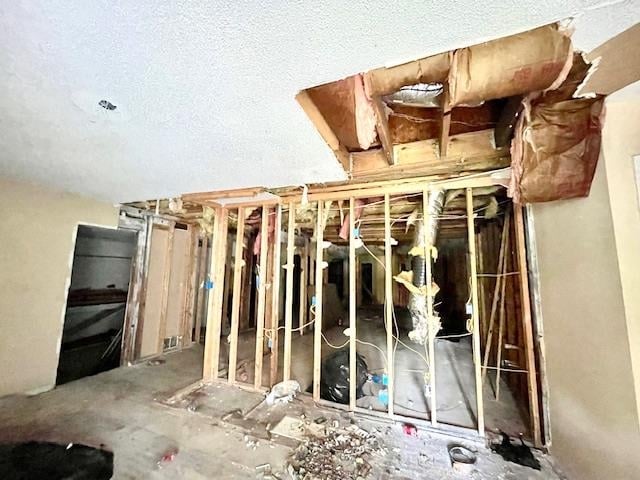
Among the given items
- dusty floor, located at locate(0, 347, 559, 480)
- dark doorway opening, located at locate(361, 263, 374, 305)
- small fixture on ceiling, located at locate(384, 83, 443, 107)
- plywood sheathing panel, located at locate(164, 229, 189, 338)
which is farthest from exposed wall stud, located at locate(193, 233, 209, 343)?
dark doorway opening, located at locate(361, 263, 374, 305)

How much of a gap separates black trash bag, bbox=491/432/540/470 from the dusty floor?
6cm

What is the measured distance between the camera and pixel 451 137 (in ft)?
6.82

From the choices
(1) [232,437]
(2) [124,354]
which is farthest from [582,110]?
(2) [124,354]

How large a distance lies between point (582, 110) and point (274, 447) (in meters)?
2.96

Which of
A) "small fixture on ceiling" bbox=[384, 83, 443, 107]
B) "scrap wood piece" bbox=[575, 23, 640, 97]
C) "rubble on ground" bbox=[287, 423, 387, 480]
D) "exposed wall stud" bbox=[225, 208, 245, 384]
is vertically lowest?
"rubble on ground" bbox=[287, 423, 387, 480]

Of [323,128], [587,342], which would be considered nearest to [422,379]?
[587,342]

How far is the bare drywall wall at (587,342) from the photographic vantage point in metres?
1.32

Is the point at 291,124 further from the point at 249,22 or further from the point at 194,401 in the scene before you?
the point at 194,401

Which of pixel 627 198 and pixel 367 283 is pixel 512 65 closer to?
pixel 627 198

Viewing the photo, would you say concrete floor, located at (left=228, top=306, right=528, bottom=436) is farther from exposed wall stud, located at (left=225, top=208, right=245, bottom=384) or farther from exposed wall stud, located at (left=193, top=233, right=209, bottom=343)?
exposed wall stud, located at (left=193, top=233, right=209, bottom=343)

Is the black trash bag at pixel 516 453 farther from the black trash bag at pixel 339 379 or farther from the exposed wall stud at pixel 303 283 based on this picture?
the exposed wall stud at pixel 303 283

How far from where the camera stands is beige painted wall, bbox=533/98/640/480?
1289 mm

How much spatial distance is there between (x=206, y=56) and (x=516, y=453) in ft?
10.4

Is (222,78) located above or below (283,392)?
above
